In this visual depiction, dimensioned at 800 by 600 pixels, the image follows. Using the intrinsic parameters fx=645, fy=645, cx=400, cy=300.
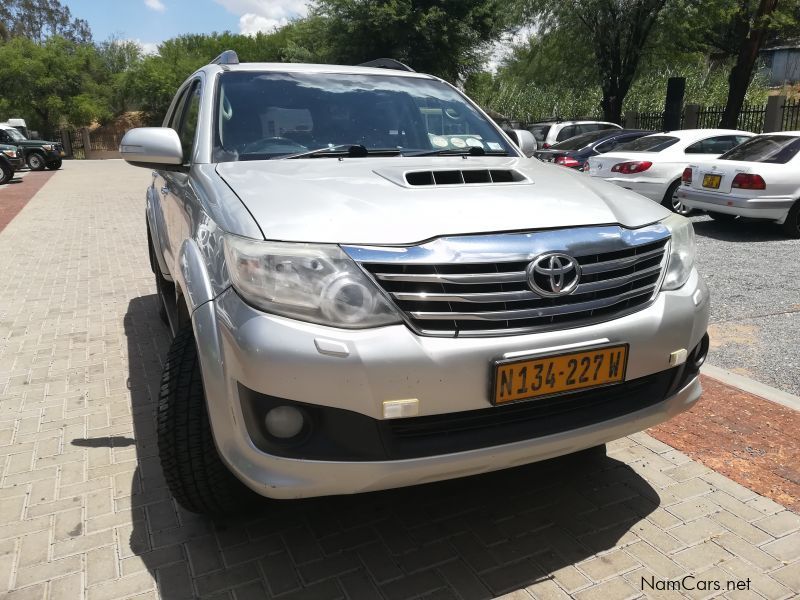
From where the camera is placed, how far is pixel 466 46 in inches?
990

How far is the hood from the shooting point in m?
2.07

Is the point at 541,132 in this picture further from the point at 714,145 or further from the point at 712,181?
the point at 712,181

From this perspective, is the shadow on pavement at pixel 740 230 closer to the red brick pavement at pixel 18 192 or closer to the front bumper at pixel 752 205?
the front bumper at pixel 752 205

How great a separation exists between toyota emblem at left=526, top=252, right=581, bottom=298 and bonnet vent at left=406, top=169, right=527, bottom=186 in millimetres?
617

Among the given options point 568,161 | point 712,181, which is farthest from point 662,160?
point 568,161

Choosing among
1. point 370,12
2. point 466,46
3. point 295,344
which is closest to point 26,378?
point 295,344

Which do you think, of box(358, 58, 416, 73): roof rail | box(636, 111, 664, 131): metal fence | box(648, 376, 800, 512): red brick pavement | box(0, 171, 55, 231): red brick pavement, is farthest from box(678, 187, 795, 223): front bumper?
box(636, 111, 664, 131): metal fence

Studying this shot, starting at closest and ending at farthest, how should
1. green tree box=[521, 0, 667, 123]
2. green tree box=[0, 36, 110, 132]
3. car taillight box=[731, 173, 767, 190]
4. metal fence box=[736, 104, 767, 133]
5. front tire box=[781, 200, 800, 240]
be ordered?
car taillight box=[731, 173, 767, 190] < front tire box=[781, 200, 800, 240] < metal fence box=[736, 104, 767, 133] < green tree box=[521, 0, 667, 123] < green tree box=[0, 36, 110, 132]

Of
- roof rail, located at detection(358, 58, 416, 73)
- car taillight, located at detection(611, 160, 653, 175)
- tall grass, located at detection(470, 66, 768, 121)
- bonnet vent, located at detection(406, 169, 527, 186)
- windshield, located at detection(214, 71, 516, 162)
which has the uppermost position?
tall grass, located at detection(470, 66, 768, 121)

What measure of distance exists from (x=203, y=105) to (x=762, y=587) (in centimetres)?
316

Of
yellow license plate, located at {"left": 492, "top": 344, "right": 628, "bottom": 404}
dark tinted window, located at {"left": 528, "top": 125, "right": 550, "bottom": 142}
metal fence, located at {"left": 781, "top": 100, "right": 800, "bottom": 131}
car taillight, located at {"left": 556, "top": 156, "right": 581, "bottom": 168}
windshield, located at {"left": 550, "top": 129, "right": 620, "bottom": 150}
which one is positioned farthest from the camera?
metal fence, located at {"left": 781, "top": 100, "right": 800, "bottom": 131}

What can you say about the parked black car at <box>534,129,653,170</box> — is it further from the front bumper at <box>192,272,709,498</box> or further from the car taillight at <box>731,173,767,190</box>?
the front bumper at <box>192,272,709,498</box>

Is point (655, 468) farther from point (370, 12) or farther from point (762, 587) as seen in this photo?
point (370, 12)

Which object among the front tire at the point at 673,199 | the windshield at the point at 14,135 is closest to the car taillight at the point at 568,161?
the front tire at the point at 673,199
